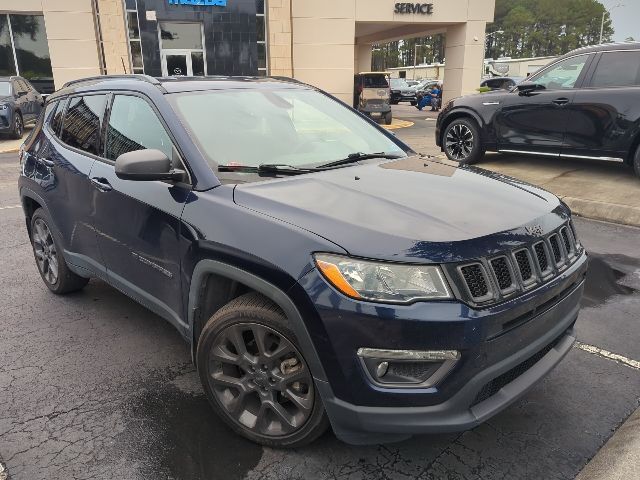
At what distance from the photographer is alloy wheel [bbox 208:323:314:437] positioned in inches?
92.4

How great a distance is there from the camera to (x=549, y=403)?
2902 millimetres

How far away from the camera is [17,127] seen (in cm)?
1545

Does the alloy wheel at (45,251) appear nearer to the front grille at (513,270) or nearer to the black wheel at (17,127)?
the front grille at (513,270)

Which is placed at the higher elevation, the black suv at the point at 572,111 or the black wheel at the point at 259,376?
the black suv at the point at 572,111

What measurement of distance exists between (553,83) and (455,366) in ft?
23.2

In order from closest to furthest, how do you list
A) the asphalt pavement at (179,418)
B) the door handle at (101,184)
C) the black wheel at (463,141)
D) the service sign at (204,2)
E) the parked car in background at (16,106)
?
the asphalt pavement at (179,418)
the door handle at (101,184)
the black wheel at (463,141)
the parked car in background at (16,106)
the service sign at (204,2)

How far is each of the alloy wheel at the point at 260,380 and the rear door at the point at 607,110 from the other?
21.8 feet

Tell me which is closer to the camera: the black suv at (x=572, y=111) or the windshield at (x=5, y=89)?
the black suv at (x=572, y=111)

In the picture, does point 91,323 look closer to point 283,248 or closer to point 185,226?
point 185,226

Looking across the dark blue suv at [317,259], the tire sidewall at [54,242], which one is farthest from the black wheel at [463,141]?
the tire sidewall at [54,242]

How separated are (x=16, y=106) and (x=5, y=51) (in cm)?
801

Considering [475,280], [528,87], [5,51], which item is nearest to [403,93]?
[5,51]

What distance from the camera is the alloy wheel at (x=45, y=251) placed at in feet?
14.1

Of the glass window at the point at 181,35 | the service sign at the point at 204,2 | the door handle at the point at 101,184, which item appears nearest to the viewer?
the door handle at the point at 101,184
